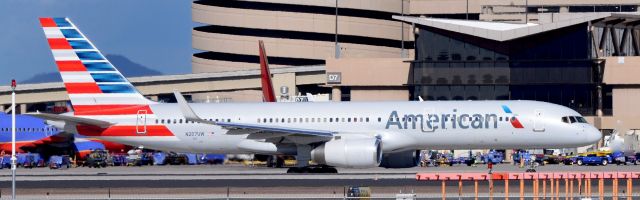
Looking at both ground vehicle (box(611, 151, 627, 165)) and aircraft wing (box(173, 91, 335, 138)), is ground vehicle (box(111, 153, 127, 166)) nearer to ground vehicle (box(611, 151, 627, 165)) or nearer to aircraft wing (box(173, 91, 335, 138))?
aircraft wing (box(173, 91, 335, 138))

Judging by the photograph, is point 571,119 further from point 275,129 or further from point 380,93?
point 380,93

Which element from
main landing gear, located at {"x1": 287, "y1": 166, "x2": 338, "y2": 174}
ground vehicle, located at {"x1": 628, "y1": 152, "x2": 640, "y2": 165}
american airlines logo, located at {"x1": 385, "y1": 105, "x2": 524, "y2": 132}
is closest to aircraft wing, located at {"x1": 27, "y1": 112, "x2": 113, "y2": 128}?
main landing gear, located at {"x1": 287, "y1": 166, "x2": 338, "y2": 174}

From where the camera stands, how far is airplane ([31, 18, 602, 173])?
65.5 meters

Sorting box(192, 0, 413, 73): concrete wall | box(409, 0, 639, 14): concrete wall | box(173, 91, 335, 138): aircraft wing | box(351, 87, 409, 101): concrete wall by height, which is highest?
box(409, 0, 639, 14): concrete wall

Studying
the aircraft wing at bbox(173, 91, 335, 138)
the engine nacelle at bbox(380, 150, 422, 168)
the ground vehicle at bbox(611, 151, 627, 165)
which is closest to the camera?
the aircraft wing at bbox(173, 91, 335, 138)

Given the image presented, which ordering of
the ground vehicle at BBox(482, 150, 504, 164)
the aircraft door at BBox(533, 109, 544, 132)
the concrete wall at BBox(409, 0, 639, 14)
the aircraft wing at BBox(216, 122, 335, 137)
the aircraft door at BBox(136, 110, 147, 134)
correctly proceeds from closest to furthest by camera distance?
the aircraft wing at BBox(216, 122, 335, 137)
the aircraft door at BBox(533, 109, 544, 132)
the aircraft door at BBox(136, 110, 147, 134)
the ground vehicle at BBox(482, 150, 504, 164)
the concrete wall at BBox(409, 0, 639, 14)

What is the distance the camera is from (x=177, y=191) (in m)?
51.5

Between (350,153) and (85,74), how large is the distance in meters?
14.5

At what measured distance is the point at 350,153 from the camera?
64.1 metres

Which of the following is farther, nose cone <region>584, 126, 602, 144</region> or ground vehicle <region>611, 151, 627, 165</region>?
ground vehicle <region>611, 151, 627, 165</region>

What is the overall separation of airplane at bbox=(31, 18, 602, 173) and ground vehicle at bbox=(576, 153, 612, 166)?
1714 centimetres

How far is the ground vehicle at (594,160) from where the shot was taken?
84.6 metres

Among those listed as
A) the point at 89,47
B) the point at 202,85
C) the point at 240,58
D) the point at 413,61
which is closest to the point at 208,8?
the point at 240,58

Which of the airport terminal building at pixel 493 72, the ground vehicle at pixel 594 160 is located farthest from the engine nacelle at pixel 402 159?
the airport terminal building at pixel 493 72
